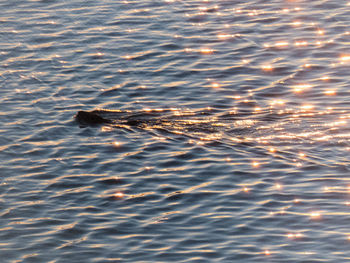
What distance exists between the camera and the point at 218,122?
13.8m

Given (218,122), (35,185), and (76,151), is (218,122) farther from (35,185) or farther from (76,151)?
(35,185)

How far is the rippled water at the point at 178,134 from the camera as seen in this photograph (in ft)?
34.7

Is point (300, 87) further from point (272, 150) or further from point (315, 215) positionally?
point (315, 215)

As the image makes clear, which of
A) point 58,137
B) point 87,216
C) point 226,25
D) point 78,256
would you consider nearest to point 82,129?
point 58,137

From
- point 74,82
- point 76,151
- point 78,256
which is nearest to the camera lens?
point 78,256

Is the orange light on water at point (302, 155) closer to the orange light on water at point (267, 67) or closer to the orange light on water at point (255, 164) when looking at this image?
the orange light on water at point (255, 164)

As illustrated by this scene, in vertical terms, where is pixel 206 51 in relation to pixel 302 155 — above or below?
above

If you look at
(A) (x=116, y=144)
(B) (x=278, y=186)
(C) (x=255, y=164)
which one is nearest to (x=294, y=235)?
(B) (x=278, y=186)

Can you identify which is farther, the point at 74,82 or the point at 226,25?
the point at 226,25

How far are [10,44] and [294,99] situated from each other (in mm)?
6729

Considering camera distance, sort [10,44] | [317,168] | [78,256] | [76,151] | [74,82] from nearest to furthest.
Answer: [78,256]
[317,168]
[76,151]
[74,82]
[10,44]

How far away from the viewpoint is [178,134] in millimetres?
13484

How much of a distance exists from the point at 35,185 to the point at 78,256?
2.18 meters

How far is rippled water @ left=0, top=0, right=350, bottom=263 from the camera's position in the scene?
10578 mm
